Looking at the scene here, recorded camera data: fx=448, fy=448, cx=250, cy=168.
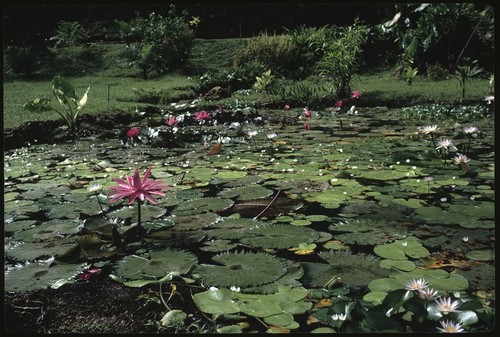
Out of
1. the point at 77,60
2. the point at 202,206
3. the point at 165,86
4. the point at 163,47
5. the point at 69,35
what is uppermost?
the point at 69,35

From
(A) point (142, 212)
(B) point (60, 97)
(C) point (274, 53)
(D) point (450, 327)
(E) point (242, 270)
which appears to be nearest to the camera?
(D) point (450, 327)

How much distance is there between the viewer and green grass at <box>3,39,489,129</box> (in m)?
5.62

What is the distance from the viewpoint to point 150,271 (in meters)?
1.37

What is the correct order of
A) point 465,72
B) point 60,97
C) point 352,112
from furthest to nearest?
point 465,72 → point 352,112 → point 60,97

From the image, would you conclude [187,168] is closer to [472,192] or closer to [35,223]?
[35,223]

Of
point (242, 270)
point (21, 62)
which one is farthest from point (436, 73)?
point (21, 62)

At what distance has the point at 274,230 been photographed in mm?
1676

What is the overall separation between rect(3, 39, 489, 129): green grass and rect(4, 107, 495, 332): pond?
2267 mm

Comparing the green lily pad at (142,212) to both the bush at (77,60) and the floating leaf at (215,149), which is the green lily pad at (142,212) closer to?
the floating leaf at (215,149)

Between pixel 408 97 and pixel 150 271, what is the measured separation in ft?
17.9

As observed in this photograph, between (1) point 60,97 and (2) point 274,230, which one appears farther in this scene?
(1) point 60,97

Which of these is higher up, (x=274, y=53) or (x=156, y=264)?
(x=274, y=53)

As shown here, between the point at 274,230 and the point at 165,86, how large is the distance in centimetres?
721

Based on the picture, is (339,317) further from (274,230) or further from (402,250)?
(274,230)
